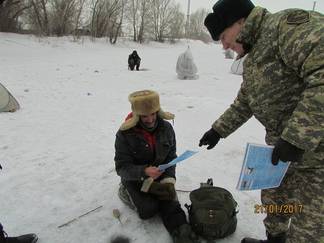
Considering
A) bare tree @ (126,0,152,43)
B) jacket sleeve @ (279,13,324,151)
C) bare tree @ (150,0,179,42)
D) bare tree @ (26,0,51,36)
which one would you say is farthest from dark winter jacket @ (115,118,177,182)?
bare tree @ (150,0,179,42)

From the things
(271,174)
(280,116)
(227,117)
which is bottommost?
(271,174)

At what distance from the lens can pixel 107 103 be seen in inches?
277

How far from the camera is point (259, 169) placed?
1708 millimetres

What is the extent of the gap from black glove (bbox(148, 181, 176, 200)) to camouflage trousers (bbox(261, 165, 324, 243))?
90 centimetres

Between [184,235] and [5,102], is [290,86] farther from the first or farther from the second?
[5,102]

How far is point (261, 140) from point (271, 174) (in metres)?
3.01

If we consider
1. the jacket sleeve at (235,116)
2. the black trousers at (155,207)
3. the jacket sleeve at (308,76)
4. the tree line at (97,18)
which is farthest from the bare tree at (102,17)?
the jacket sleeve at (308,76)

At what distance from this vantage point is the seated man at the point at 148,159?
2.43 m

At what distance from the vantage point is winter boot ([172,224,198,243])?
2.24 m

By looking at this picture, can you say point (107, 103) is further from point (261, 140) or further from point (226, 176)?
point (226, 176)

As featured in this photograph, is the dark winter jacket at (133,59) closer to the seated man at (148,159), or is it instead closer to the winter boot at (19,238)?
the seated man at (148,159)

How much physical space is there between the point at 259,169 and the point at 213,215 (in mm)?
747

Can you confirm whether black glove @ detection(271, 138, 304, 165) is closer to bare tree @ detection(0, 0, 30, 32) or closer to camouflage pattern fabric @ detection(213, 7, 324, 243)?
camouflage pattern fabric @ detection(213, 7, 324, 243)

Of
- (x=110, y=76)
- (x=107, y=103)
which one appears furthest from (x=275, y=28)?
(x=110, y=76)
